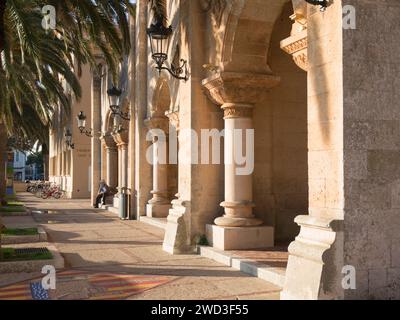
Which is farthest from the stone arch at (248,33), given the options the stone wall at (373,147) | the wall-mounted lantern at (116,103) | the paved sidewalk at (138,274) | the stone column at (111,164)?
the stone column at (111,164)

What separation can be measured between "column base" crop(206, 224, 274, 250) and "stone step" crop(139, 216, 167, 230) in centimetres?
416

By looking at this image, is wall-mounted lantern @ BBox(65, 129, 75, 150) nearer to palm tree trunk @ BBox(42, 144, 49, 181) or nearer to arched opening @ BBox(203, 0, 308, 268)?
palm tree trunk @ BBox(42, 144, 49, 181)

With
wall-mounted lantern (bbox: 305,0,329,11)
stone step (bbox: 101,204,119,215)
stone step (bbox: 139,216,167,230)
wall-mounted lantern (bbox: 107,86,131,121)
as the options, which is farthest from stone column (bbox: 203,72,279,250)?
stone step (bbox: 101,204,119,215)

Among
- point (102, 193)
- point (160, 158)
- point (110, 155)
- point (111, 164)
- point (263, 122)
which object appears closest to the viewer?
point (263, 122)

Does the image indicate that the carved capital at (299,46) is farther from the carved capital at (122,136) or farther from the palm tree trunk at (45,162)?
the palm tree trunk at (45,162)

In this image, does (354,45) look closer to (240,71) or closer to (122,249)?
(240,71)

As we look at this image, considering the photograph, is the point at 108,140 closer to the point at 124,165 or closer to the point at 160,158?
the point at 124,165

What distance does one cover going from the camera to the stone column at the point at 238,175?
354 inches

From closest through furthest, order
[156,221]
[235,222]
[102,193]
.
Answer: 1. [235,222]
2. [156,221]
3. [102,193]

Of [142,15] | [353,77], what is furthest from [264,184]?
[142,15]

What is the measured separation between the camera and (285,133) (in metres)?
10.2

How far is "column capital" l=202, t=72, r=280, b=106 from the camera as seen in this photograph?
888 centimetres

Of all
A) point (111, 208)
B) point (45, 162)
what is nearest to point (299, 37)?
point (111, 208)

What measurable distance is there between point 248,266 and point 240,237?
1.49m
